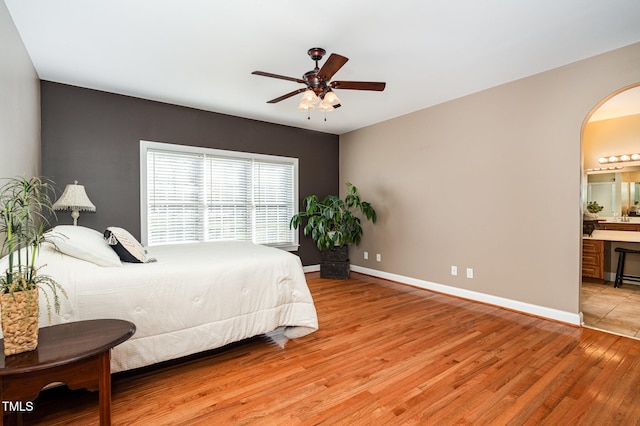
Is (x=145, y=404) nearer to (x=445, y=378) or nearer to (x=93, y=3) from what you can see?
(x=445, y=378)

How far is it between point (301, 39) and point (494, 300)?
3.49 m

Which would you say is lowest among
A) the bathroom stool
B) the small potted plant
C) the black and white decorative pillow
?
the bathroom stool

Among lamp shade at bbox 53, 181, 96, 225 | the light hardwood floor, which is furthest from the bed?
lamp shade at bbox 53, 181, 96, 225

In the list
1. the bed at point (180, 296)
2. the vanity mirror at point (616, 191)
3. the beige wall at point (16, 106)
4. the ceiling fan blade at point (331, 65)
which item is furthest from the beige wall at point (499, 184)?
the beige wall at point (16, 106)

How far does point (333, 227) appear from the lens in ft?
16.7

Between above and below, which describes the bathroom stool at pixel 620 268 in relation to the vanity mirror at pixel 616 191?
below

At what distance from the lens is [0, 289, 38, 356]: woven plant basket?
1.29 m

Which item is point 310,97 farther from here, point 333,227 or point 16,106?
point 333,227

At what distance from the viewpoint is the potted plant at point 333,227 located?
5.00m

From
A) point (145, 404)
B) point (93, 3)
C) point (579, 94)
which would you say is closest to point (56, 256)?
point (145, 404)

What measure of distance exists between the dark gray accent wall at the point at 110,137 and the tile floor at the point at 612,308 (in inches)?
189

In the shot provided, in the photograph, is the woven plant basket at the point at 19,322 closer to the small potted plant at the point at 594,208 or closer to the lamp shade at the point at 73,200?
the lamp shade at the point at 73,200

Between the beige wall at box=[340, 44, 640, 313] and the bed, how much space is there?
238 cm

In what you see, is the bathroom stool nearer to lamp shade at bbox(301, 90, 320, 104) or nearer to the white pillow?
lamp shade at bbox(301, 90, 320, 104)
